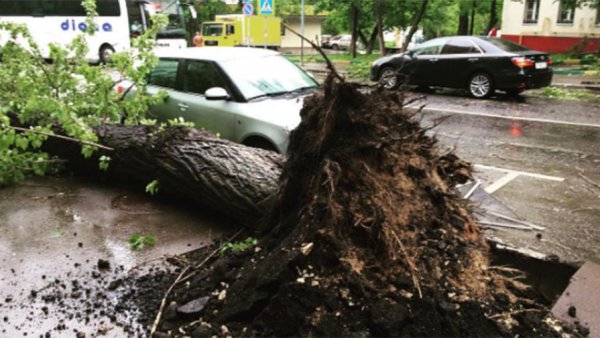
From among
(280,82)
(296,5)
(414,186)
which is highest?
(296,5)

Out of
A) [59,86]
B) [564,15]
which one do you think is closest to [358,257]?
[59,86]

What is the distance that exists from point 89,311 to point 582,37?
1097 inches

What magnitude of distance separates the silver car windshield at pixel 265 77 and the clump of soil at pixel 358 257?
115 inches

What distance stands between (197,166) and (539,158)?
5481 mm

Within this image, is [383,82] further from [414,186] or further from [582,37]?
[582,37]

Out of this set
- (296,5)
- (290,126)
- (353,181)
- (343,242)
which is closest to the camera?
(343,242)

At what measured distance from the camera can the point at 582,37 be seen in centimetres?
2559

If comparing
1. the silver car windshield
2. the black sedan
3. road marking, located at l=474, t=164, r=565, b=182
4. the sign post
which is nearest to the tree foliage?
the silver car windshield

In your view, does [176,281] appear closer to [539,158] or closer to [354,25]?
[539,158]

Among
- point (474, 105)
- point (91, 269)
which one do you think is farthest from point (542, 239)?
point (474, 105)

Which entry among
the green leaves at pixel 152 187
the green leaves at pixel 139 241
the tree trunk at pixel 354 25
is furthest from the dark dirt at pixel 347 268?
the tree trunk at pixel 354 25

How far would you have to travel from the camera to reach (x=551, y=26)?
26734mm

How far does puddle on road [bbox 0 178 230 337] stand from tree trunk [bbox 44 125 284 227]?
0.28 m

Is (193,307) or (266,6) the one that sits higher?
(266,6)
